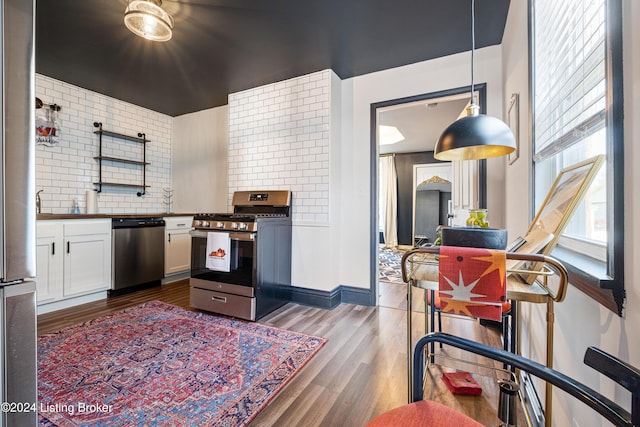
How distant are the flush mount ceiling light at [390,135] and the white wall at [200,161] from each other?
275cm

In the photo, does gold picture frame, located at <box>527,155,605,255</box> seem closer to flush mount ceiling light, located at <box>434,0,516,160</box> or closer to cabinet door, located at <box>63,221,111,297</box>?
flush mount ceiling light, located at <box>434,0,516,160</box>

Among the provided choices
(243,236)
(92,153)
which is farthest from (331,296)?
(92,153)

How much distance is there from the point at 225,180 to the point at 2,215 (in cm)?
364

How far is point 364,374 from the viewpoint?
5.57 ft

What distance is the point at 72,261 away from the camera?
9.13 feet

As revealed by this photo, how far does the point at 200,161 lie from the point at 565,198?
14.3 ft

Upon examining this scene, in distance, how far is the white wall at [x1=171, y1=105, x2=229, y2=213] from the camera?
4.09 meters

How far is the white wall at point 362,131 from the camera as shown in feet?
8.80

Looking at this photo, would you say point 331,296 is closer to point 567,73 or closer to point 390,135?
point 567,73

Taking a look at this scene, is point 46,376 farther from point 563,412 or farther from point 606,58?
point 606,58

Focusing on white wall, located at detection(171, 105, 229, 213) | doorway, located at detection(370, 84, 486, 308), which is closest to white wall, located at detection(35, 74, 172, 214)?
white wall, located at detection(171, 105, 229, 213)

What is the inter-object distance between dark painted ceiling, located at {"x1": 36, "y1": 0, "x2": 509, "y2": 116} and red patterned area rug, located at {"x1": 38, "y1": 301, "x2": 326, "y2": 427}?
2.51 metres

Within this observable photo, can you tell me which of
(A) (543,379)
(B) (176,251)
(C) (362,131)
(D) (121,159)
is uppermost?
(C) (362,131)

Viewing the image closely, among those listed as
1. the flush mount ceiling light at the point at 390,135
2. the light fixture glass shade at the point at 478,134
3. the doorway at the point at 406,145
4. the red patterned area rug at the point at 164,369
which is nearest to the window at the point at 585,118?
the light fixture glass shade at the point at 478,134
